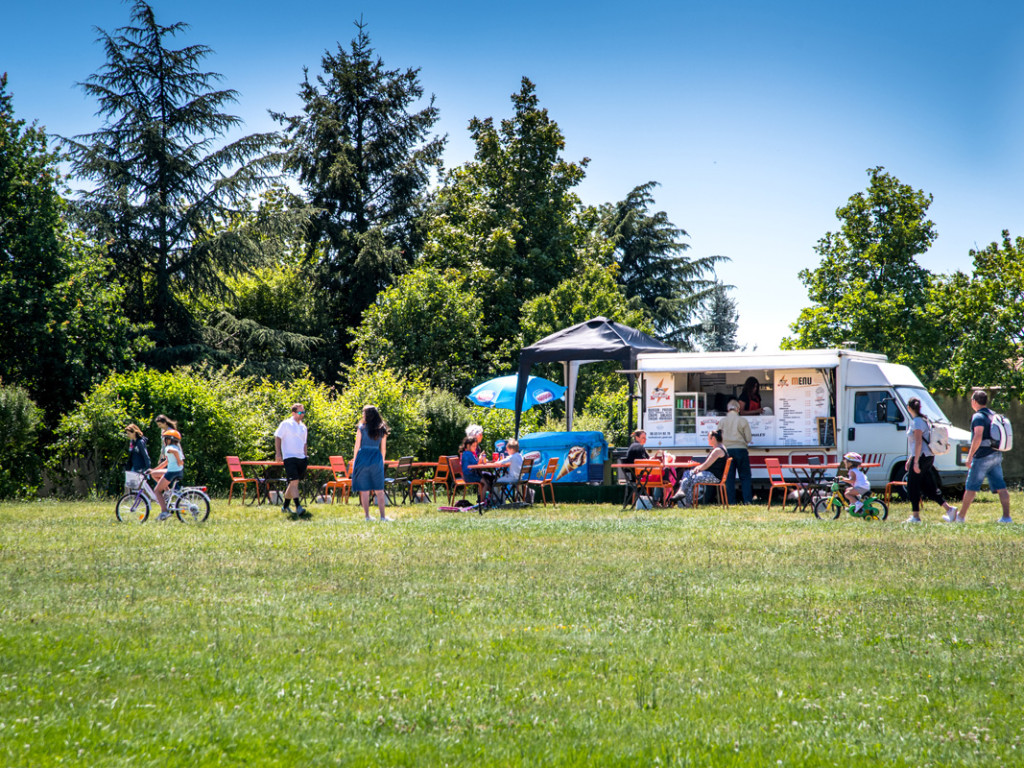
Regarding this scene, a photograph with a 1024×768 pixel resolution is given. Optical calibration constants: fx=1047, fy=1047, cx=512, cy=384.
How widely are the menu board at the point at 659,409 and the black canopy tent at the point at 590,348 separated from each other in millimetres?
559

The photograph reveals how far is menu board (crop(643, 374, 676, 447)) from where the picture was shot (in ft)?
65.8

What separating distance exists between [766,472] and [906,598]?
39.5 ft

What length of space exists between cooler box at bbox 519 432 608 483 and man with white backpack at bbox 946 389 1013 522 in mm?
7179

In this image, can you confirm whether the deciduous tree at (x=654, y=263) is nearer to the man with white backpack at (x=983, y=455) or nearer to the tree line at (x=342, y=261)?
the tree line at (x=342, y=261)

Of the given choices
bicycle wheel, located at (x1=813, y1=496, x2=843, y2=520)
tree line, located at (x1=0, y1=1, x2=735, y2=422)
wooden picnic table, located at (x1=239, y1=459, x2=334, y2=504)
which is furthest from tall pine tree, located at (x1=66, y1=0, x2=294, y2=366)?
bicycle wheel, located at (x1=813, y1=496, x2=843, y2=520)

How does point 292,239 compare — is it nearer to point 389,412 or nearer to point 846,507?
point 389,412

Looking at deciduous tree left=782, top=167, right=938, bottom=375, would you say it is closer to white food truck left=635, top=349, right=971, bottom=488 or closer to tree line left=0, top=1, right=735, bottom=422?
tree line left=0, top=1, right=735, bottom=422

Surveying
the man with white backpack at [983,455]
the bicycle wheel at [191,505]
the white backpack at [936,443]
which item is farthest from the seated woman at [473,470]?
the man with white backpack at [983,455]

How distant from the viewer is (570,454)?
19.7 metres

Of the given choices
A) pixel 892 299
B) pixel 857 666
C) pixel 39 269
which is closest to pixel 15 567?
pixel 857 666

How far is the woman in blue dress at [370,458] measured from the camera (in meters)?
14.4

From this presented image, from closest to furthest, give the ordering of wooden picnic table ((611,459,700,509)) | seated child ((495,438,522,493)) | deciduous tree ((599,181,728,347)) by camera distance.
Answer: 1. wooden picnic table ((611,459,700,509))
2. seated child ((495,438,522,493))
3. deciduous tree ((599,181,728,347))

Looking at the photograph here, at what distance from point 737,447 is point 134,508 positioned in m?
10.2

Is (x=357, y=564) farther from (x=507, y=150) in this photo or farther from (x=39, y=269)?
(x=507, y=150)
